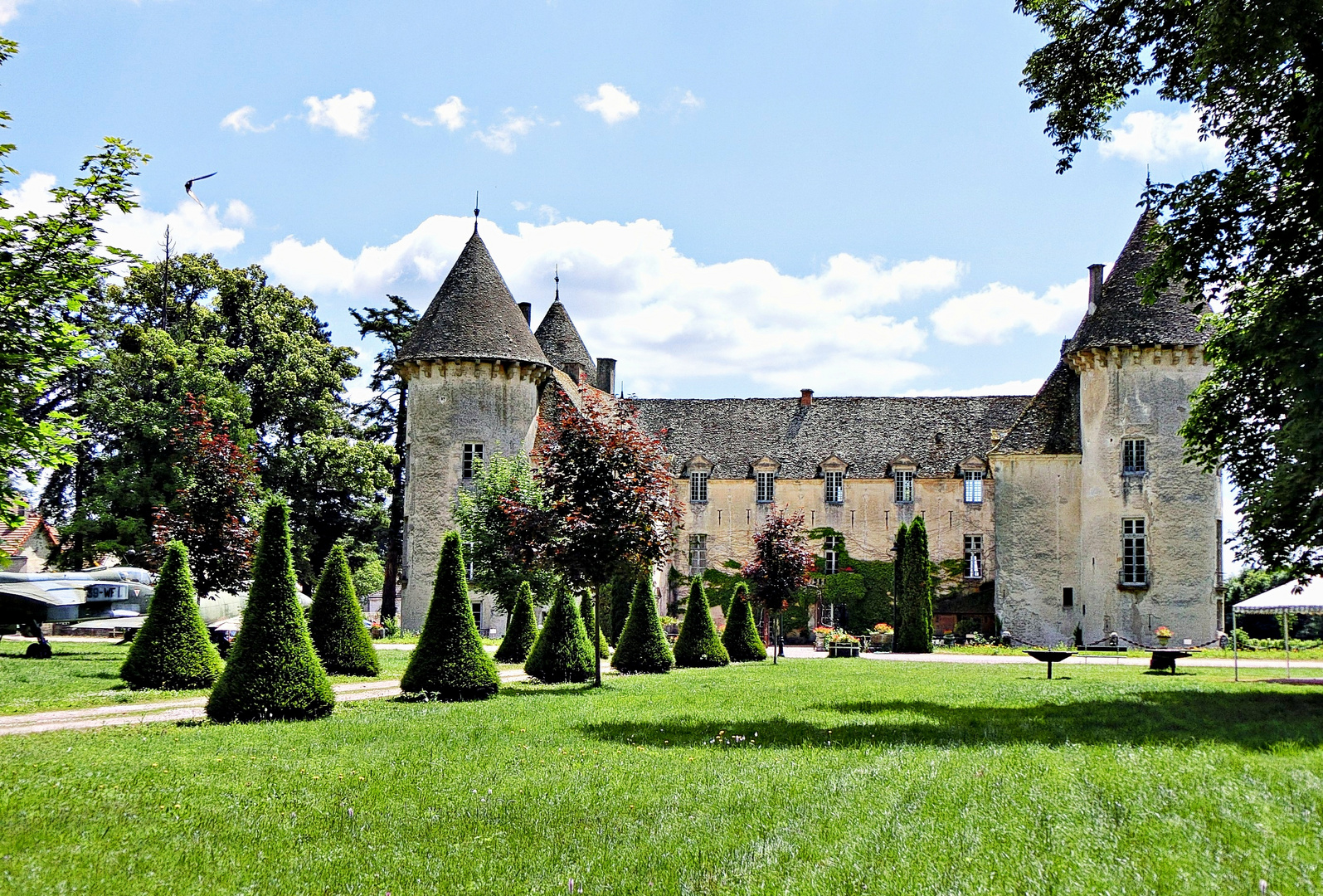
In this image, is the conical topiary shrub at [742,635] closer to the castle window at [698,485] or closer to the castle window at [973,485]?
the castle window at [698,485]

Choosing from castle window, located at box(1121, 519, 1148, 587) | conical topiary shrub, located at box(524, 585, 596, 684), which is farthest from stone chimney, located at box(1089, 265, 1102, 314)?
conical topiary shrub, located at box(524, 585, 596, 684)

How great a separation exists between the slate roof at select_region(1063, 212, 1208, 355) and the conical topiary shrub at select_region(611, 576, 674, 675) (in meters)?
23.3

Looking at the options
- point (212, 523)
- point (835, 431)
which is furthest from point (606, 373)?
point (212, 523)

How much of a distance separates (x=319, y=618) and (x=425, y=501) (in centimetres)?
1967

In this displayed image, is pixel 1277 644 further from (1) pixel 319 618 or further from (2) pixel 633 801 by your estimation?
(2) pixel 633 801

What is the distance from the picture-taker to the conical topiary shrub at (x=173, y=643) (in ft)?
55.4

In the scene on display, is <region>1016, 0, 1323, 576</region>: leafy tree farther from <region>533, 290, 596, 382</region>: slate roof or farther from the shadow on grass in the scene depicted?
<region>533, 290, 596, 382</region>: slate roof

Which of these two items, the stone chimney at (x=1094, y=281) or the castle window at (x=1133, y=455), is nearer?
the castle window at (x=1133, y=455)

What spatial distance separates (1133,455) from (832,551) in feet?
46.3

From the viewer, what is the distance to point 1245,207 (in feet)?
47.4

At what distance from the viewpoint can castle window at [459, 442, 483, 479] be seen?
3916 cm

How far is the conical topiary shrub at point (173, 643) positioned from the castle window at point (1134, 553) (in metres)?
32.1

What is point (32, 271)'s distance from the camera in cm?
1089

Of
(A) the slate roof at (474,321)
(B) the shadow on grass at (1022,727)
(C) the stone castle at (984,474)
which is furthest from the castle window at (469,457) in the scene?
(B) the shadow on grass at (1022,727)
